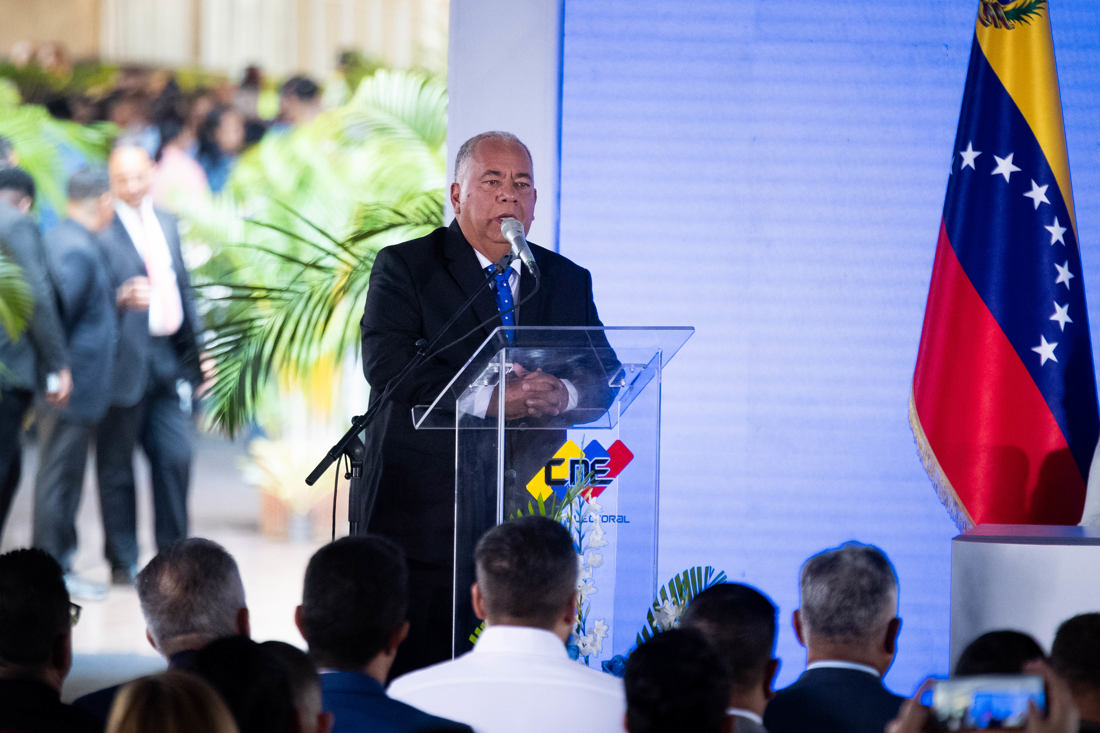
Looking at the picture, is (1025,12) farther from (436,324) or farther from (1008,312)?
(436,324)

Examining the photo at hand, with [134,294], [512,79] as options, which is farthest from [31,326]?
[512,79]

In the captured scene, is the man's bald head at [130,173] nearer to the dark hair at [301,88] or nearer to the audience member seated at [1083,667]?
the dark hair at [301,88]

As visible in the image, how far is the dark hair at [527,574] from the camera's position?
2387 millimetres

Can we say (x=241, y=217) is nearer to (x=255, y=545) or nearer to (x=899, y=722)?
(x=255, y=545)

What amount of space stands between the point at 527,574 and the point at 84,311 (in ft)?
15.0

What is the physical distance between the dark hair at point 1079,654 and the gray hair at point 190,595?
1468mm

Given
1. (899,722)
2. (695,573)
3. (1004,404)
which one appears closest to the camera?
(899,722)

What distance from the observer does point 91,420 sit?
6391 mm

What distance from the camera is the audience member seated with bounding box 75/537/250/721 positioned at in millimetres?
2527

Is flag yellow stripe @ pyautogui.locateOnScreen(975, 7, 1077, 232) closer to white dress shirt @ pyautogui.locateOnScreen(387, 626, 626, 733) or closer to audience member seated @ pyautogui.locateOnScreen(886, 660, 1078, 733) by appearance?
white dress shirt @ pyautogui.locateOnScreen(387, 626, 626, 733)

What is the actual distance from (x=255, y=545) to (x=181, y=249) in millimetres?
1472

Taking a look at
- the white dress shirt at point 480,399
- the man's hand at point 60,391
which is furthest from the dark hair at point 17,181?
the white dress shirt at point 480,399

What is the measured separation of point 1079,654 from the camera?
217cm

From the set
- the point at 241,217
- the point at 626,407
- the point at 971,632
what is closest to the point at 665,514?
the point at 971,632
